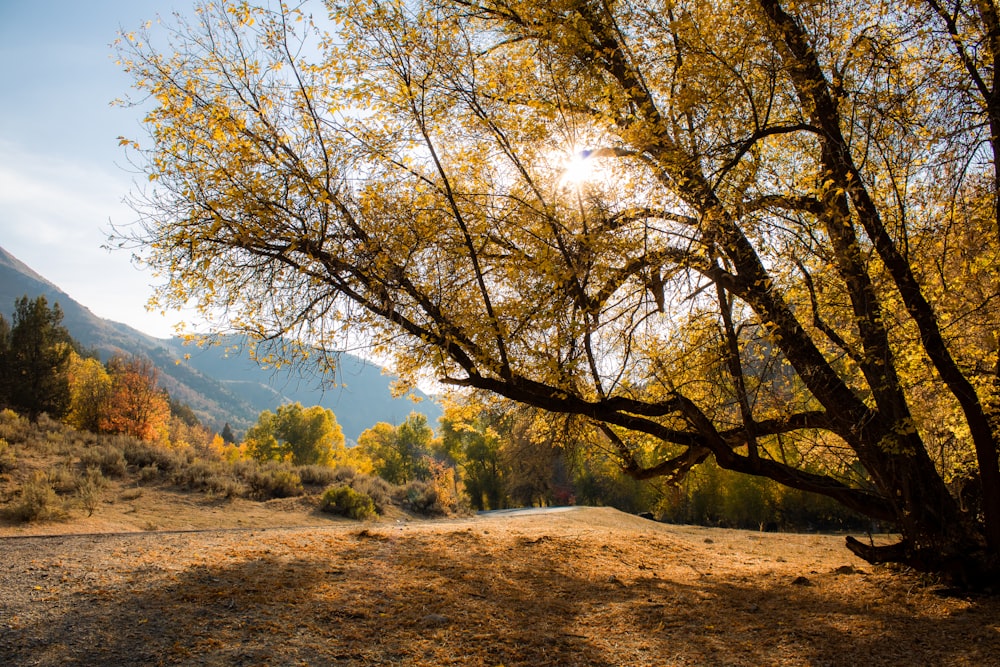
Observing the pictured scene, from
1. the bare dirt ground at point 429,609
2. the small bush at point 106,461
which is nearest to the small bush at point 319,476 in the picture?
the small bush at point 106,461

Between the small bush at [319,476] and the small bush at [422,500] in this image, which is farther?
the small bush at [422,500]

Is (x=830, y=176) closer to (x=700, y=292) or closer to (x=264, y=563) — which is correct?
(x=700, y=292)

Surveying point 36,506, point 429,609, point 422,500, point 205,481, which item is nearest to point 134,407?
point 422,500

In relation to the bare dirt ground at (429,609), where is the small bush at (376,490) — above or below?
below

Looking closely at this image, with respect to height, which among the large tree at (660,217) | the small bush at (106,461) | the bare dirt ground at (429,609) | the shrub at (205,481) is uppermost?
the large tree at (660,217)

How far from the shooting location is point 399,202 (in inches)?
250

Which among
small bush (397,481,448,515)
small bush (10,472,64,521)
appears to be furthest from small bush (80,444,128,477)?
small bush (397,481,448,515)

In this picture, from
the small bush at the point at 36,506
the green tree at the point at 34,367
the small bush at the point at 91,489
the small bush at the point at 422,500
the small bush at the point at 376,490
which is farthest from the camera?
the green tree at the point at 34,367

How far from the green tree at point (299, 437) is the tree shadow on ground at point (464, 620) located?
167 feet

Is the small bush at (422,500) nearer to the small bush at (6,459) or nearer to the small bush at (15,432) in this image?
the small bush at (6,459)

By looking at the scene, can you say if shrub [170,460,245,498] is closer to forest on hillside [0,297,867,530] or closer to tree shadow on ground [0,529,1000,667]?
forest on hillside [0,297,867,530]

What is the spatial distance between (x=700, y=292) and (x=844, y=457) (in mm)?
2748

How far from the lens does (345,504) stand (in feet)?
53.1

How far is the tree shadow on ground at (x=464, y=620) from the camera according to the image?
12.7 ft
